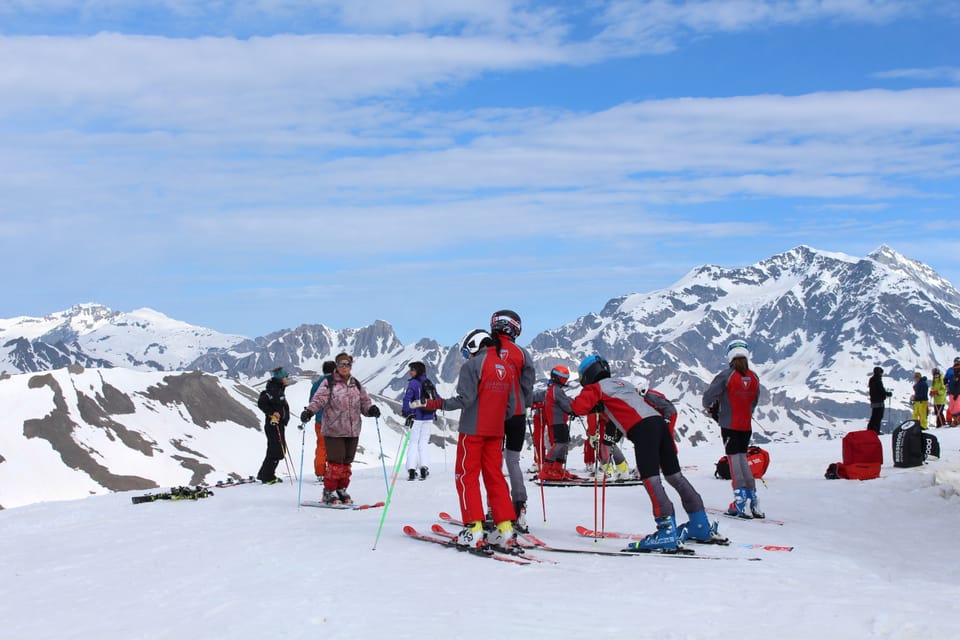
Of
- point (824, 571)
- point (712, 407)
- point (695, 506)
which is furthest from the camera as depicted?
point (712, 407)

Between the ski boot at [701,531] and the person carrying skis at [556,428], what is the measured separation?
7.24 m

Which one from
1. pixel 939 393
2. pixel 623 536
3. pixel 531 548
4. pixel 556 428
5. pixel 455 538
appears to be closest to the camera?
pixel 531 548

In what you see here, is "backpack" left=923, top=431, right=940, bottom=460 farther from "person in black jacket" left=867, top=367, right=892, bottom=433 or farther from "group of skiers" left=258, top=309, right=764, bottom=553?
"group of skiers" left=258, top=309, right=764, bottom=553

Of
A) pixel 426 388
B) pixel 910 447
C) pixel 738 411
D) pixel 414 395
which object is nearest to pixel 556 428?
pixel 426 388

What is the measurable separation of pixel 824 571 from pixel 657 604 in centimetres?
274

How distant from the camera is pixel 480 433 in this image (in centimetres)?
1067

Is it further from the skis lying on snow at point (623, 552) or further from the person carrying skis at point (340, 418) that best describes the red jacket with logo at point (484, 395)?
the person carrying skis at point (340, 418)

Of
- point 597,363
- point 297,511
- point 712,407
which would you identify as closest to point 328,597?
point 597,363

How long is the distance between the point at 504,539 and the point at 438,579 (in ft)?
5.21

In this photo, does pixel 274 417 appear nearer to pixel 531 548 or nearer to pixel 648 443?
pixel 531 548

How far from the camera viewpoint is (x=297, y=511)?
14594 mm

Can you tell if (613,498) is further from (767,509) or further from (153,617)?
(153,617)

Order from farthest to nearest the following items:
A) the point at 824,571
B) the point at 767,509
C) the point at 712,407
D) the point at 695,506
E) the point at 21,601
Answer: the point at 767,509, the point at 712,407, the point at 695,506, the point at 824,571, the point at 21,601

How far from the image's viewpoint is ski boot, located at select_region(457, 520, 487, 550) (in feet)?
34.5
